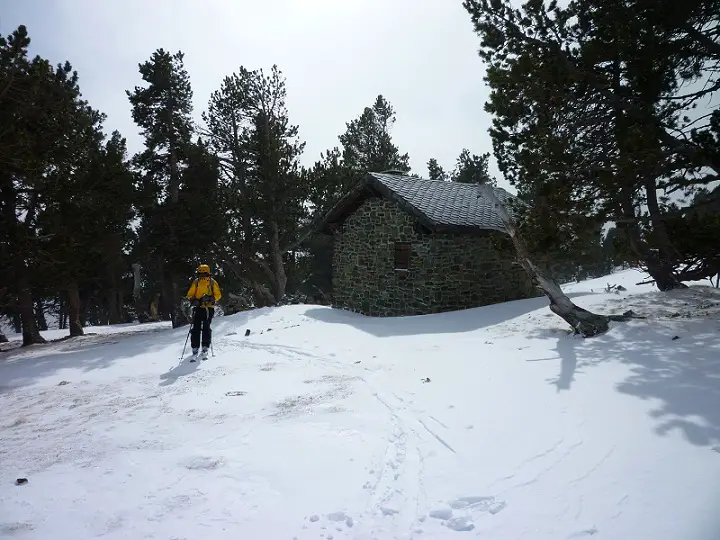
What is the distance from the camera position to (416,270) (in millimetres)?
13430

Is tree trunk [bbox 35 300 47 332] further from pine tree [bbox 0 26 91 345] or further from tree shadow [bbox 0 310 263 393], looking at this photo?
tree shadow [bbox 0 310 263 393]

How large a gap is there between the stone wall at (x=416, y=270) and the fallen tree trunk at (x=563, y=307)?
8.37ft

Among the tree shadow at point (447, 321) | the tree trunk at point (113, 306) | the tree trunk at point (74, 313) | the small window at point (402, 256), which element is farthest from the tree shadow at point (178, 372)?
the tree trunk at point (113, 306)

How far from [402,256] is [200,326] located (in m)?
7.22

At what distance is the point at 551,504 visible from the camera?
2.98 meters

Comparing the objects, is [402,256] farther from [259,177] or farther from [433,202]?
[259,177]

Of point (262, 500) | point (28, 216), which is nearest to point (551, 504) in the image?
point (262, 500)

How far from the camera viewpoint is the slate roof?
12906 mm

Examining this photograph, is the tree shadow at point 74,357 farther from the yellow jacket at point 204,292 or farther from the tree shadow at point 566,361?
the tree shadow at point 566,361

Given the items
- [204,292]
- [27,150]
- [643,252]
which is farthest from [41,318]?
[643,252]

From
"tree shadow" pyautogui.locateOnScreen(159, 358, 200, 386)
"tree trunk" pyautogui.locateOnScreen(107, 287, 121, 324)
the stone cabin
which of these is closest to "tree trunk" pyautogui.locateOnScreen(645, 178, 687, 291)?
the stone cabin

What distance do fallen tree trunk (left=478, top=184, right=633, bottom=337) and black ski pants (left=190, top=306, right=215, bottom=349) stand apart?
669 centimetres

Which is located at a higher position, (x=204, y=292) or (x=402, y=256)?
(x=402, y=256)

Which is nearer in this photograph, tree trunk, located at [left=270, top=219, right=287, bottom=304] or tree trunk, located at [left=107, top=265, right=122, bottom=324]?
tree trunk, located at [left=270, top=219, right=287, bottom=304]
